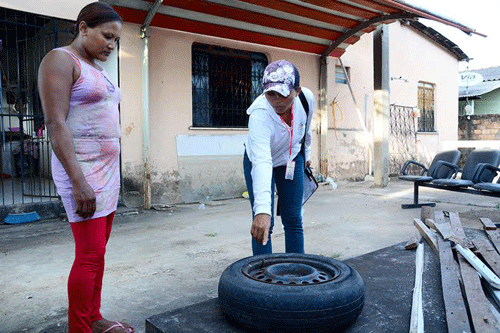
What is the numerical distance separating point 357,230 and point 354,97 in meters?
6.12

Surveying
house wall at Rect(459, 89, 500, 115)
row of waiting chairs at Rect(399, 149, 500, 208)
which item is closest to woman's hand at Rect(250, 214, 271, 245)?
row of waiting chairs at Rect(399, 149, 500, 208)

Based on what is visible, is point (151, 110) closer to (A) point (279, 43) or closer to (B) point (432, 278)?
(A) point (279, 43)

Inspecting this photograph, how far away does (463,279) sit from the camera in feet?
7.65

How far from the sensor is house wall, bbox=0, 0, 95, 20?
5074 millimetres

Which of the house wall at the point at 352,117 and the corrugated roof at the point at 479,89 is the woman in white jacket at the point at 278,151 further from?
the corrugated roof at the point at 479,89

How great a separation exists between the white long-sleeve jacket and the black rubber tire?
0.36 m

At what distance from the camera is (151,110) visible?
689 cm

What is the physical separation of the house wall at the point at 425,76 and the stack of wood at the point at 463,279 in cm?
934

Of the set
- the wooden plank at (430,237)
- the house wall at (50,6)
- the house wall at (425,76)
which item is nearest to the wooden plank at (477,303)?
the wooden plank at (430,237)

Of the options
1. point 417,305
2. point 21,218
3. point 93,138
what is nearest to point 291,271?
point 417,305

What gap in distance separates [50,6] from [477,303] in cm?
576

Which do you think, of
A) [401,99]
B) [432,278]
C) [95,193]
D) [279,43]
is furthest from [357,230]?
[401,99]

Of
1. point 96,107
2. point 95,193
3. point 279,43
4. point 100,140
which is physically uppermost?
point 279,43

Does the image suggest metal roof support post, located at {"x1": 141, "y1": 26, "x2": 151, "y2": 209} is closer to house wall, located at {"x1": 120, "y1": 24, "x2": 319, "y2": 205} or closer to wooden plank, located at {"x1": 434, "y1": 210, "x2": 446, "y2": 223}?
house wall, located at {"x1": 120, "y1": 24, "x2": 319, "y2": 205}
